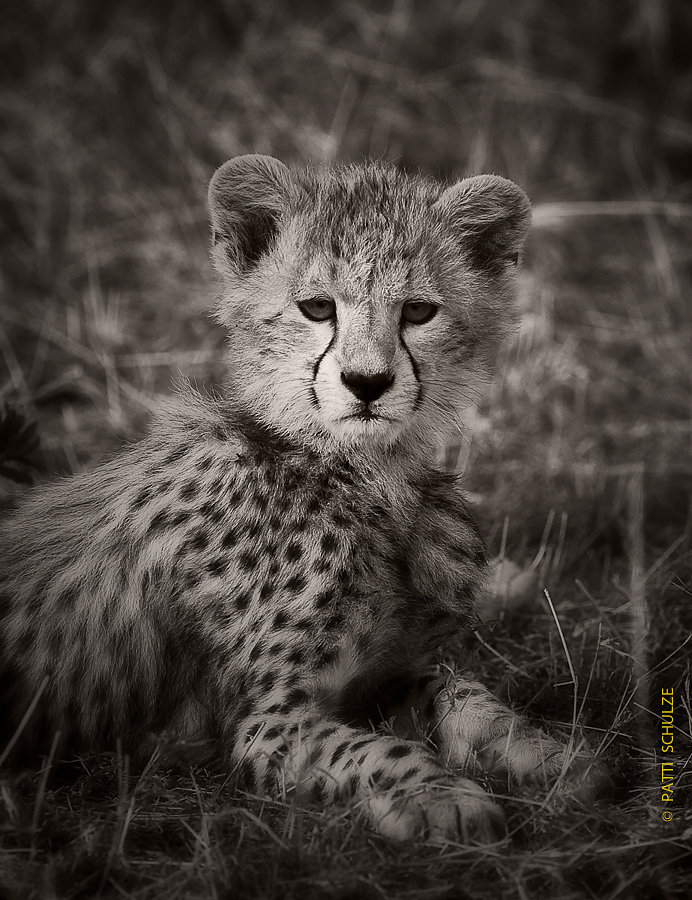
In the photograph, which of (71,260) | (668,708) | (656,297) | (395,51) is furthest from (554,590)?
(395,51)

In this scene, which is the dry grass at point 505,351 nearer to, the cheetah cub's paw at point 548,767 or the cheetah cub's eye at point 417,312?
the cheetah cub's paw at point 548,767

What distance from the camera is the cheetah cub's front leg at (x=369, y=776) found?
2.62m

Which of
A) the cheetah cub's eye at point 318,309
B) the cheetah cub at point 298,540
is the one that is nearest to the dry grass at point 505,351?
the cheetah cub at point 298,540

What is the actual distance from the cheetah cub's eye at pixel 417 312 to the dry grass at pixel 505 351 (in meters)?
1.16

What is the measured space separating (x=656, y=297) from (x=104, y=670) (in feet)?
15.3

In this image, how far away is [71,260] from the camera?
22.8ft

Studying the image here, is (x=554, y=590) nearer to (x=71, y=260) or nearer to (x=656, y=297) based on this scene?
(x=656, y=297)

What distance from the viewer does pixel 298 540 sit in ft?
10.4

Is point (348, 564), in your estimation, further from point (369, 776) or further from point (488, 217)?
point (488, 217)

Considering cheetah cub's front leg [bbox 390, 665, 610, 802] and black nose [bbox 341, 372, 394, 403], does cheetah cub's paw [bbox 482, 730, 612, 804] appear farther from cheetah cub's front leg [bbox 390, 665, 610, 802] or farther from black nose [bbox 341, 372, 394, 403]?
black nose [bbox 341, 372, 394, 403]

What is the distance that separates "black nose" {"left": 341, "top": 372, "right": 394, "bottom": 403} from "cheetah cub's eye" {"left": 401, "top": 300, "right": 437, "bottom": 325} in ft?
0.82

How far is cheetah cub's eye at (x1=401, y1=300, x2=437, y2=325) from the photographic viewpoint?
3260mm

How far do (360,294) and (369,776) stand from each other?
1.37m

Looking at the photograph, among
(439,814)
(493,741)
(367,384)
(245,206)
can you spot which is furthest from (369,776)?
(245,206)
